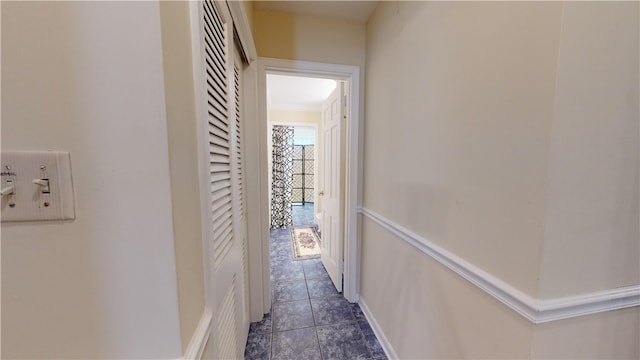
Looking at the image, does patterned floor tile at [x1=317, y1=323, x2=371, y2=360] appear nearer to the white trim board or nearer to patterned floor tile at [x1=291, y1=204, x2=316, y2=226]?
the white trim board

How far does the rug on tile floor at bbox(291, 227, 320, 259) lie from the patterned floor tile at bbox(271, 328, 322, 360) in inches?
53.8

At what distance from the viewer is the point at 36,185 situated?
45 cm

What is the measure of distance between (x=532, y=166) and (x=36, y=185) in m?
1.17

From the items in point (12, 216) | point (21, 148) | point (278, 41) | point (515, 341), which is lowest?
point (515, 341)

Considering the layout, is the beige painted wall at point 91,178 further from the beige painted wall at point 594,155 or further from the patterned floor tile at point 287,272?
the patterned floor tile at point 287,272

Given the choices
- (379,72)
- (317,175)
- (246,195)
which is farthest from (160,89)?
(317,175)

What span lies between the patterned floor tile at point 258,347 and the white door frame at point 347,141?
0.89ft

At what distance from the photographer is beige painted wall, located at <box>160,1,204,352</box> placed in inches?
19.9

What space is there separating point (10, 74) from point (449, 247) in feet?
4.43

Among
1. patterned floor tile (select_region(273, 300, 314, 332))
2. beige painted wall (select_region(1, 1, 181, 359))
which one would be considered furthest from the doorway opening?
beige painted wall (select_region(1, 1, 181, 359))

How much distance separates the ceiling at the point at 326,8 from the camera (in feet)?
5.53

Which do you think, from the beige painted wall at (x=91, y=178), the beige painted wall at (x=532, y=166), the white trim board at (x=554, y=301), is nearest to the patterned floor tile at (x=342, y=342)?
the beige painted wall at (x=532, y=166)

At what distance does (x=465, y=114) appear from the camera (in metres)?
0.92

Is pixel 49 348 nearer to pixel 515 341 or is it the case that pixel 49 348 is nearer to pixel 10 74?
pixel 10 74
